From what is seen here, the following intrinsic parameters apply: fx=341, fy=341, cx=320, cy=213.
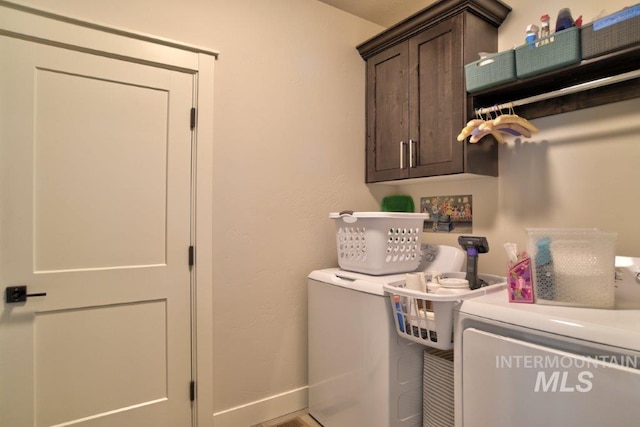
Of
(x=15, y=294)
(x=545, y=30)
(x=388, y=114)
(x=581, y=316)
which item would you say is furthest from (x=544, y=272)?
(x=15, y=294)

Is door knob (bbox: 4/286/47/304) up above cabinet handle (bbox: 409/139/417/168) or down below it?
below

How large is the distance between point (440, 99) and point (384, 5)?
0.92 metres

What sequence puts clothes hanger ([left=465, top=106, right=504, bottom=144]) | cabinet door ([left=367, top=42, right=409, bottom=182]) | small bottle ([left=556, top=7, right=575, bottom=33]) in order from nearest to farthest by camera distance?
1. small bottle ([left=556, top=7, right=575, bottom=33])
2. clothes hanger ([left=465, top=106, right=504, bottom=144])
3. cabinet door ([left=367, top=42, right=409, bottom=182])

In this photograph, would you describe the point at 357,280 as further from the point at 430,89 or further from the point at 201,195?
the point at 430,89

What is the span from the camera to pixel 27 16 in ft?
4.90

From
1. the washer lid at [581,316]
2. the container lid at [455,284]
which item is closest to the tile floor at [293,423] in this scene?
the container lid at [455,284]

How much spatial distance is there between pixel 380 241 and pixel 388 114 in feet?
3.23

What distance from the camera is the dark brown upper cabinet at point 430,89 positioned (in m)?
1.86

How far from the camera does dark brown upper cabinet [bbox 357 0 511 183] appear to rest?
1.86 metres

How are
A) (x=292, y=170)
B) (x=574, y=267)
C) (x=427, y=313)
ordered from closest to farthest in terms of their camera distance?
(x=574, y=267) < (x=427, y=313) < (x=292, y=170)

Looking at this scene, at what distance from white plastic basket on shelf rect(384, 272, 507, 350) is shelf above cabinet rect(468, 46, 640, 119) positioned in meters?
0.96

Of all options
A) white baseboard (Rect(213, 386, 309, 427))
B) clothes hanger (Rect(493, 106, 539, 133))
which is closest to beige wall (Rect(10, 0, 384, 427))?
white baseboard (Rect(213, 386, 309, 427))

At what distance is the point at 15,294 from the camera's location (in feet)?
4.83

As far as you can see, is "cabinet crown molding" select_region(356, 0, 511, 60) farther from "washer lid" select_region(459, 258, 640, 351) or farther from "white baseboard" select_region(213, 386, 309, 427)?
"white baseboard" select_region(213, 386, 309, 427)
